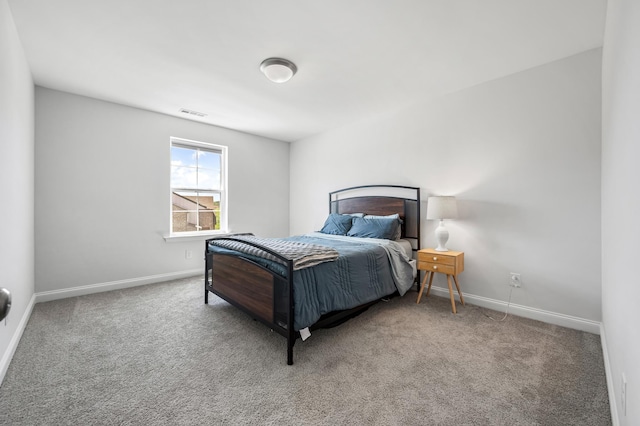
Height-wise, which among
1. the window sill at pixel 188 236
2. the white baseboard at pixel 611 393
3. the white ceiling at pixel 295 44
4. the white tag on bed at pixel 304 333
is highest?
the white ceiling at pixel 295 44

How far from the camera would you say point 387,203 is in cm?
379

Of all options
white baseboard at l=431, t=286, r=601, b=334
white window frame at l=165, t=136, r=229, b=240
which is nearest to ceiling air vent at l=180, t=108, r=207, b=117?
white window frame at l=165, t=136, r=229, b=240

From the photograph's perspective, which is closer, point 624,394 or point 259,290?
point 624,394

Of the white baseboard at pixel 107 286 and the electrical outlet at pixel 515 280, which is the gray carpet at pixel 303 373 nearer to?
the electrical outlet at pixel 515 280

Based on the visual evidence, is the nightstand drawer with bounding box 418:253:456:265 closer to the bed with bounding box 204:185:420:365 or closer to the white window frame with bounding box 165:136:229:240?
the bed with bounding box 204:185:420:365

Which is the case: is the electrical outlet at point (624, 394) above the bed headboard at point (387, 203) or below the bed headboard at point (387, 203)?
below

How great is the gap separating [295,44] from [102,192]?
3.03 metres

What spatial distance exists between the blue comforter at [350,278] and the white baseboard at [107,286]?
1.45 meters

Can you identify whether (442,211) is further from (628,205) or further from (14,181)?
(14,181)

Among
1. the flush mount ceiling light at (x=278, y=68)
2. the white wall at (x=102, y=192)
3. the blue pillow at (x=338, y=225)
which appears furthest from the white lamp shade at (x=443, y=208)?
the white wall at (x=102, y=192)

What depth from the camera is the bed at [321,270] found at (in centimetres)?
202

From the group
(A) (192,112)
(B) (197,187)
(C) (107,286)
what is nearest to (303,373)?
(C) (107,286)

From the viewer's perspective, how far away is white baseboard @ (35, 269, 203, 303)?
123 inches

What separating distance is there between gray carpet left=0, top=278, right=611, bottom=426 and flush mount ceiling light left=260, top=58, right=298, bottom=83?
2318 mm
